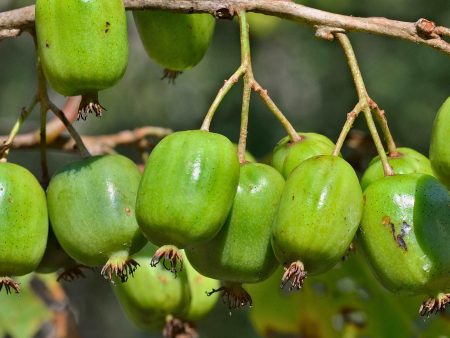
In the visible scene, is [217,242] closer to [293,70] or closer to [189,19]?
[189,19]

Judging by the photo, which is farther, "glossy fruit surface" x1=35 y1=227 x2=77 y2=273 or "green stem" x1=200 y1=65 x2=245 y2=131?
"glossy fruit surface" x1=35 y1=227 x2=77 y2=273

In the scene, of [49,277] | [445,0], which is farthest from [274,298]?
[445,0]

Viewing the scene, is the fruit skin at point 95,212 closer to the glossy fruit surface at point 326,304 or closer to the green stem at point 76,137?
the green stem at point 76,137

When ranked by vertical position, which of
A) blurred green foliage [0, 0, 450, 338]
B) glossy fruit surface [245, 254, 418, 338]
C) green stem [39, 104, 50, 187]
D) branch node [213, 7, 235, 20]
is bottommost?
blurred green foliage [0, 0, 450, 338]

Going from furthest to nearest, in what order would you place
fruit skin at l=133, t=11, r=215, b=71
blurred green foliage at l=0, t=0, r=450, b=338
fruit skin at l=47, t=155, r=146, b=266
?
1. blurred green foliage at l=0, t=0, r=450, b=338
2. fruit skin at l=133, t=11, r=215, b=71
3. fruit skin at l=47, t=155, r=146, b=266

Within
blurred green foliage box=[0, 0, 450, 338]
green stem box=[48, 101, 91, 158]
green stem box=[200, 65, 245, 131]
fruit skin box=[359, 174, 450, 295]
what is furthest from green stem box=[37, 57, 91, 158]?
blurred green foliage box=[0, 0, 450, 338]

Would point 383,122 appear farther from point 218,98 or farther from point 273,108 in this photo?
point 218,98

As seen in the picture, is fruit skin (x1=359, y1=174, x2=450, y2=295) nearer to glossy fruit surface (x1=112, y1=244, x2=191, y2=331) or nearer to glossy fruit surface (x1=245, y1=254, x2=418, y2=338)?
glossy fruit surface (x1=112, y1=244, x2=191, y2=331)
